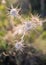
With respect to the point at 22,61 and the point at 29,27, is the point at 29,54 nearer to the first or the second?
the point at 22,61

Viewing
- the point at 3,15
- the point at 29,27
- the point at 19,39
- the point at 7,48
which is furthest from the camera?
the point at 3,15

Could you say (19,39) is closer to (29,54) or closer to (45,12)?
(29,54)

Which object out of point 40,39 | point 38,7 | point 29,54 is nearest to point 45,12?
point 38,7

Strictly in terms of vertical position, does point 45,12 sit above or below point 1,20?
above

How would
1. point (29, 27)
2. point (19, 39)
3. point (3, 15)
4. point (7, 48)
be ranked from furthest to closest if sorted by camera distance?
point (3, 15) < point (7, 48) < point (19, 39) < point (29, 27)

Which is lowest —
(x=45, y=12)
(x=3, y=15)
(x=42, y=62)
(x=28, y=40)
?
(x=42, y=62)

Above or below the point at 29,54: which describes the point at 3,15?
above

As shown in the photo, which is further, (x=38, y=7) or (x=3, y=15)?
(x=38, y=7)

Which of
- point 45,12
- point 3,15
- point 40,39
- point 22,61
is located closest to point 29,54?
point 22,61

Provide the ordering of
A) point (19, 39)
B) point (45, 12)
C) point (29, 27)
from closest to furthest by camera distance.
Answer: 1. point (29, 27)
2. point (19, 39)
3. point (45, 12)
